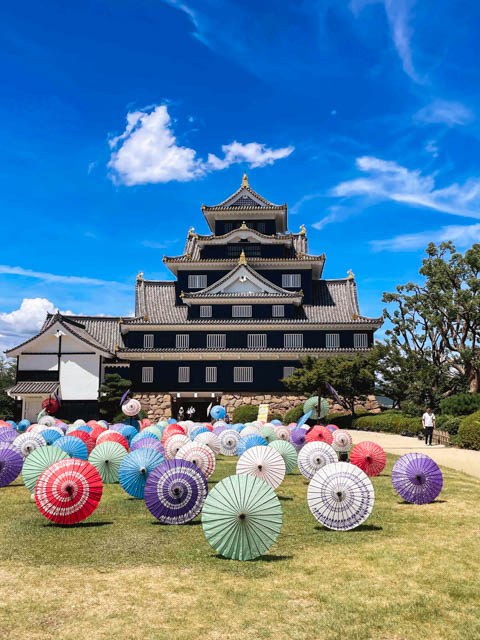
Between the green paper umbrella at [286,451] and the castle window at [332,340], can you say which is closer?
the green paper umbrella at [286,451]

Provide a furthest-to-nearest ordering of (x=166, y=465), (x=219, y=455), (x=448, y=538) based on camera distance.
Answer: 1. (x=219, y=455)
2. (x=166, y=465)
3. (x=448, y=538)

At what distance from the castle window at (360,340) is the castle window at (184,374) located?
44.9 ft

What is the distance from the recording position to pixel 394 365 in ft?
122

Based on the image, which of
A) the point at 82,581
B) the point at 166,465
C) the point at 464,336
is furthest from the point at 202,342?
the point at 82,581

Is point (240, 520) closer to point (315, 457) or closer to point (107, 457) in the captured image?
point (315, 457)

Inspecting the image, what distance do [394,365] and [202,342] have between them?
53.6 feet

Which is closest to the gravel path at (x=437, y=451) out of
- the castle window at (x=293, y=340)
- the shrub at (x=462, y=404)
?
the shrub at (x=462, y=404)

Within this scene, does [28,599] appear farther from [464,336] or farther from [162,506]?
[464,336]

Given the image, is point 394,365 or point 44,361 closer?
point 394,365

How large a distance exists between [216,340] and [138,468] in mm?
32362

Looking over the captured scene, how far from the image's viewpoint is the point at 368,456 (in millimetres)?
17031

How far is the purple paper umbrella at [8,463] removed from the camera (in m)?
17.0

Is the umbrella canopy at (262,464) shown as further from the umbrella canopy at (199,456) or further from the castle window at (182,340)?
the castle window at (182,340)

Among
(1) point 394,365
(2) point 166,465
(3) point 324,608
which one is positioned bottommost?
(3) point 324,608
